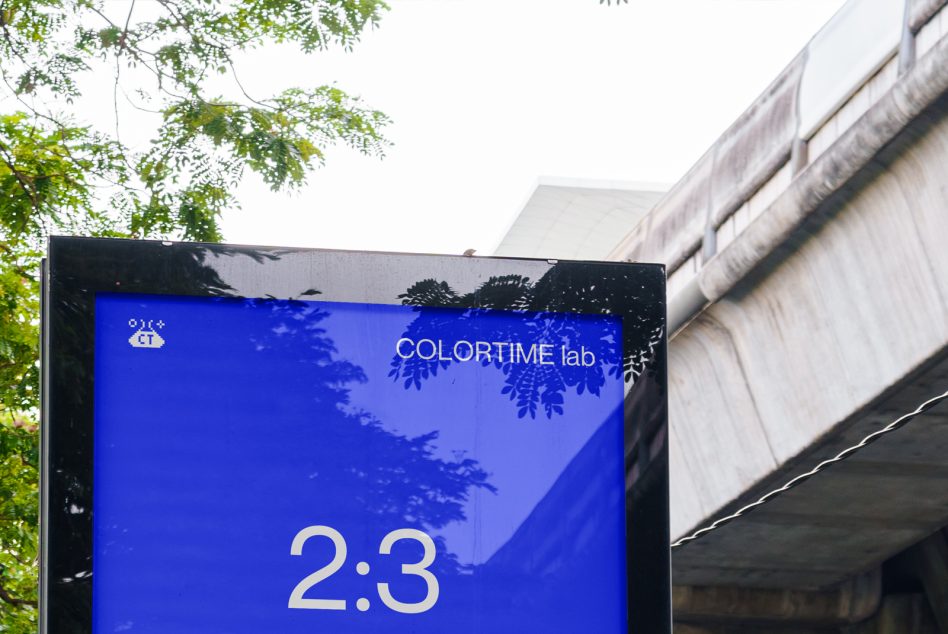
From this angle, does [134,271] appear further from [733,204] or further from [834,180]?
[733,204]

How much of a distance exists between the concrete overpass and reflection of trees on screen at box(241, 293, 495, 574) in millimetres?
6580

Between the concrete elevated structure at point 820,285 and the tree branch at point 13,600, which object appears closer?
the concrete elevated structure at point 820,285

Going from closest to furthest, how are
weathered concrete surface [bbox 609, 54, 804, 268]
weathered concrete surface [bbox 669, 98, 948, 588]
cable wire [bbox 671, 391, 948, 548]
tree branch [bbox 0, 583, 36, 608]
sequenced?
1. weathered concrete surface [bbox 669, 98, 948, 588]
2. weathered concrete surface [bbox 609, 54, 804, 268]
3. cable wire [bbox 671, 391, 948, 548]
4. tree branch [bbox 0, 583, 36, 608]

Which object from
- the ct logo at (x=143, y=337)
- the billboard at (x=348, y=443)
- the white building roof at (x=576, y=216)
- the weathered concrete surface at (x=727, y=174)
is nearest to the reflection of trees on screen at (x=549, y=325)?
the billboard at (x=348, y=443)

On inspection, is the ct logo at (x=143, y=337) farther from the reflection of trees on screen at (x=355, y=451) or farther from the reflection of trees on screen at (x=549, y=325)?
the reflection of trees on screen at (x=549, y=325)

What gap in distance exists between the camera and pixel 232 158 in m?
10.2

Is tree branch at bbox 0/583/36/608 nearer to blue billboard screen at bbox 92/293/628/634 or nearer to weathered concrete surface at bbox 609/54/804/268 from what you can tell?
weathered concrete surface at bbox 609/54/804/268

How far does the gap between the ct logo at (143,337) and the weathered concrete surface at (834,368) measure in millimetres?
7042

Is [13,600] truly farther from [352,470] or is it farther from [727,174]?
[352,470]

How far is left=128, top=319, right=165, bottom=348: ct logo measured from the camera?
7.77 ft

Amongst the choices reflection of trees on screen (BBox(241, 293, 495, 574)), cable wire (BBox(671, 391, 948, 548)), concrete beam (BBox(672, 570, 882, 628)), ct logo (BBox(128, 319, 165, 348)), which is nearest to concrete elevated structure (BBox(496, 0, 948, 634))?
cable wire (BBox(671, 391, 948, 548))

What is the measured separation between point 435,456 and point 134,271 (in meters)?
0.57

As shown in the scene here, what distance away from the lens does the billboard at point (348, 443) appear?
229 cm

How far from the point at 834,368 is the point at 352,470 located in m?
8.82
